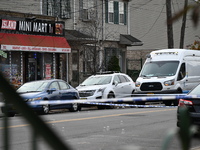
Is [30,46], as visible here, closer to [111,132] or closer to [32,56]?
[32,56]

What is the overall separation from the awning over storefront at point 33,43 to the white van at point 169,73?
7287mm

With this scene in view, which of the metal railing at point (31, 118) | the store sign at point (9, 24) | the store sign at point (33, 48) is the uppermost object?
the store sign at point (9, 24)

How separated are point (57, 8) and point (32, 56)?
4.23 m

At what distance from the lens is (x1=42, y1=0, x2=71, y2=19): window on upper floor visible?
100 ft

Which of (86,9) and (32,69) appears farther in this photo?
(86,9)

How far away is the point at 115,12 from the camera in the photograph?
3662 cm

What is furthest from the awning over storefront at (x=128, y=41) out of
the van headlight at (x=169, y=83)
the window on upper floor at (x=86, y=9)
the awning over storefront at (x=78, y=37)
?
the van headlight at (x=169, y=83)

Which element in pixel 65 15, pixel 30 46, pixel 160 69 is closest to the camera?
pixel 160 69

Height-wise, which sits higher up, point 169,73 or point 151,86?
point 169,73

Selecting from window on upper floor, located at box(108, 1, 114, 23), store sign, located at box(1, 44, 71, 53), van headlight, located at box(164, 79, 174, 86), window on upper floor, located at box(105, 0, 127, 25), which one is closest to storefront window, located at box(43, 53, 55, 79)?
store sign, located at box(1, 44, 71, 53)

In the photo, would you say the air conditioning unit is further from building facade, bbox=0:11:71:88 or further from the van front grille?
the van front grille

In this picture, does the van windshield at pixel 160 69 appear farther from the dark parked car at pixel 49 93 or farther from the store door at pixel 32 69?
the store door at pixel 32 69

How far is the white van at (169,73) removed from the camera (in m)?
22.5

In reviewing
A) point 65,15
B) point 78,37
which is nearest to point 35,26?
point 78,37
